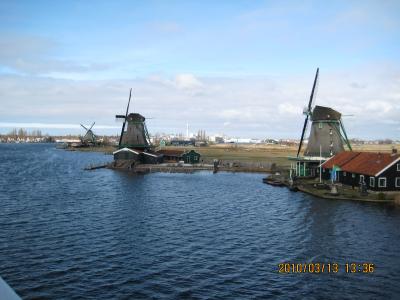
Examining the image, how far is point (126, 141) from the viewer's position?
301 ft

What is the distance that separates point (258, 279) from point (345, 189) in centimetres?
3273

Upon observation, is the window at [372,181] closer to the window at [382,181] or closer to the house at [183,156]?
the window at [382,181]

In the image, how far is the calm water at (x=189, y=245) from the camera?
68.0 ft

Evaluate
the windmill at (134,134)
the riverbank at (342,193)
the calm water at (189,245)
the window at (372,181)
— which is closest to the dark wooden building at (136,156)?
the windmill at (134,134)

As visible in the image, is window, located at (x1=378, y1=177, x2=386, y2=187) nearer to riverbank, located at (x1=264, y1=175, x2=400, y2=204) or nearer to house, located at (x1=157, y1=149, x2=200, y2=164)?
riverbank, located at (x1=264, y1=175, x2=400, y2=204)

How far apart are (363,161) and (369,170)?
4.59 metres

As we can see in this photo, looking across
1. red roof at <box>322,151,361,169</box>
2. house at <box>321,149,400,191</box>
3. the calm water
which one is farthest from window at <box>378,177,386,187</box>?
red roof at <box>322,151,361,169</box>

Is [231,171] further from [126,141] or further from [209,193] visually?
[209,193]

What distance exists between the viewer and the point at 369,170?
47375 millimetres

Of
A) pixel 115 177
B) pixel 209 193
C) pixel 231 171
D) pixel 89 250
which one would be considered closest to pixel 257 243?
pixel 89 250

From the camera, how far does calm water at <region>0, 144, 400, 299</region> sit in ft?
68.0

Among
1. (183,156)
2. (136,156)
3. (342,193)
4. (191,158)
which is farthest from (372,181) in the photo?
(183,156)

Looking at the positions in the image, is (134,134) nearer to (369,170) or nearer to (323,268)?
(369,170)

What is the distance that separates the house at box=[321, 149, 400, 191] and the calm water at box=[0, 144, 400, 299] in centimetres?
518
